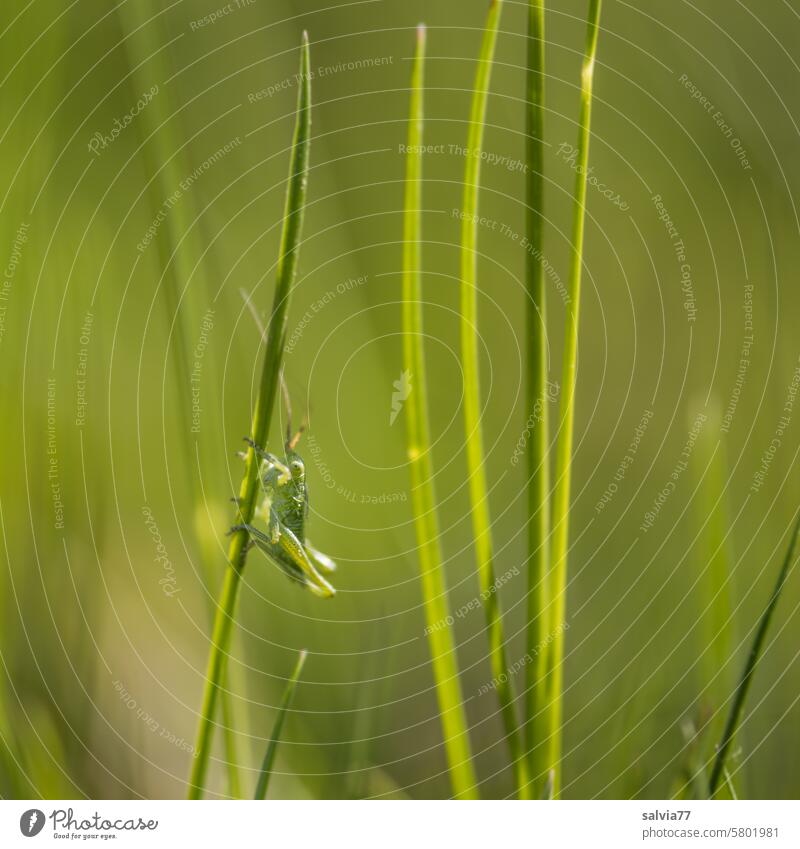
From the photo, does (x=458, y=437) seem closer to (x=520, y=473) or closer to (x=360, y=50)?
(x=520, y=473)

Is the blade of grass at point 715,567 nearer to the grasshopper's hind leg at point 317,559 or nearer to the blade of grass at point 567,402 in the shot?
the blade of grass at point 567,402

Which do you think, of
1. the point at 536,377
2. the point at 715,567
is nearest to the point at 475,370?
the point at 536,377

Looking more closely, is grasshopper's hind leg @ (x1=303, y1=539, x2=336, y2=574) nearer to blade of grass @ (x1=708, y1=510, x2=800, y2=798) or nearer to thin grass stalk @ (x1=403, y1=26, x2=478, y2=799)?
thin grass stalk @ (x1=403, y1=26, x2=478, y2=799)

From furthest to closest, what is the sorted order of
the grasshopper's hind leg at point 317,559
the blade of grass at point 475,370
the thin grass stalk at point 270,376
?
the grasshopper's hind leg at point 317,559 < the blade of grass at point 475,370 < the thin grass stalk at point 270,376

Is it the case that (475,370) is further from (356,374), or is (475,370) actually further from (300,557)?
(356,374)
